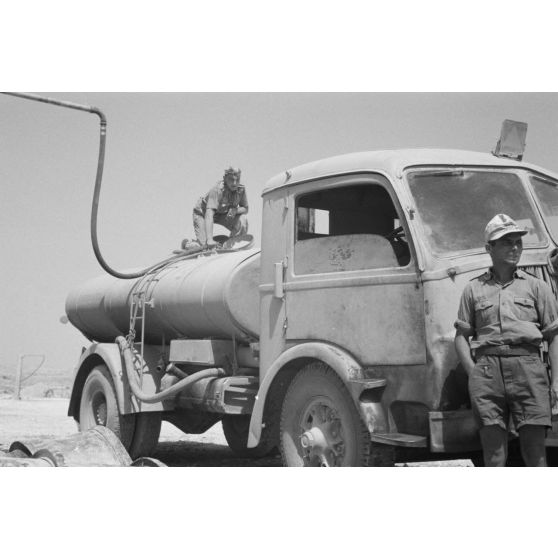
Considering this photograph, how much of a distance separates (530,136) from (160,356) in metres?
3.91

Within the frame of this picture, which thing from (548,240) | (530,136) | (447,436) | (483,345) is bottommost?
(447,436)

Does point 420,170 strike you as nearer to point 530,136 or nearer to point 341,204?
point 341,204

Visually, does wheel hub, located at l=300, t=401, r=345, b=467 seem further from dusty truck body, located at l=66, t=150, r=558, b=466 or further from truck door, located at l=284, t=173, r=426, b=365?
truck door, located at l=284, t=173, r=426, b=365

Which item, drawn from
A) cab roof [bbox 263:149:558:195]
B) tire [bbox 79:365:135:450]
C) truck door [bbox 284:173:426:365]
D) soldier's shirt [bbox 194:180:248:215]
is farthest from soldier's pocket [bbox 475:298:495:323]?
tire [bbox 79:365:135:450]

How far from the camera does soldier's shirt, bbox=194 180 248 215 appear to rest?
24.8ft

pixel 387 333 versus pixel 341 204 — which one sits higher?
pixel 341 204

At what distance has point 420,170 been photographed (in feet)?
16.5

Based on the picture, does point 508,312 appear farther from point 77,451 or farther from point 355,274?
point 77,451

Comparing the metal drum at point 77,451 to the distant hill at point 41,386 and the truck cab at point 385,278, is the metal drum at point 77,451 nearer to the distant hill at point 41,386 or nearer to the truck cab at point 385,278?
the truck cab at point 385,278

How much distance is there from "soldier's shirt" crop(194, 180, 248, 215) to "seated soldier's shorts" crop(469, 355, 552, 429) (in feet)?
12.6

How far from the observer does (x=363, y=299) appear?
5.00 m

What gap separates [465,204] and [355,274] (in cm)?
81

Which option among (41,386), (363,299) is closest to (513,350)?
(363,299)

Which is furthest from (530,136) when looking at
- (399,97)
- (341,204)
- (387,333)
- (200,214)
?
(200,214)
